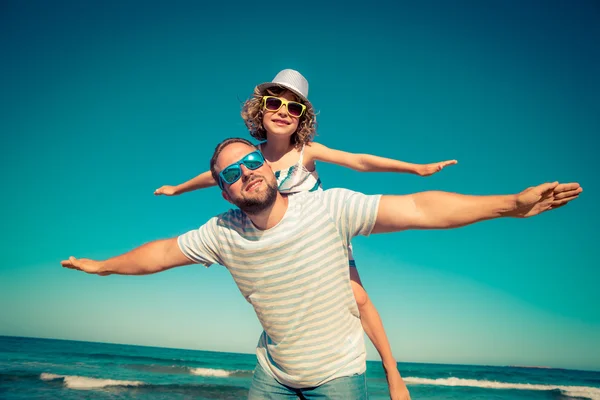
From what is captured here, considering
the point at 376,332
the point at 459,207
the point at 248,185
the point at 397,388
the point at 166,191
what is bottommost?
the point at 397,388

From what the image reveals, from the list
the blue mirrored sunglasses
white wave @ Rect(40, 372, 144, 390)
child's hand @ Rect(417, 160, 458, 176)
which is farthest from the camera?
white wave @ Rect(40, 372, 144, 390)

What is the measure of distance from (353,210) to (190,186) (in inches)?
89.2

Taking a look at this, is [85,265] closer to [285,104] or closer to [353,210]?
[353,210]

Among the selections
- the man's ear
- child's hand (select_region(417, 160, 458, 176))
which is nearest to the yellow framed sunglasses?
child's hand (select_region(417, 160, 458, 176))

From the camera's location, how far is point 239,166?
2740mm

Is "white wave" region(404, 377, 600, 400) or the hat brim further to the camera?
"white wave" region(404, 377, 600, 400)

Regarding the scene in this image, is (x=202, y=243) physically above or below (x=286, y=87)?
below

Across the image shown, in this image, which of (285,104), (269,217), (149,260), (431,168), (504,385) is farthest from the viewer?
(504,385)

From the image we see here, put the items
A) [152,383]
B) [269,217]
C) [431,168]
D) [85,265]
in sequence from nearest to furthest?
[269,217]
[85,265]
[431,168]
[152,383]

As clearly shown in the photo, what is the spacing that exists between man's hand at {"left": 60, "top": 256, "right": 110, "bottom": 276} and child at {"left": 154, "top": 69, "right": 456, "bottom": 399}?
1.42m

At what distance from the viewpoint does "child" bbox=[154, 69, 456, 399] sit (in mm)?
3871

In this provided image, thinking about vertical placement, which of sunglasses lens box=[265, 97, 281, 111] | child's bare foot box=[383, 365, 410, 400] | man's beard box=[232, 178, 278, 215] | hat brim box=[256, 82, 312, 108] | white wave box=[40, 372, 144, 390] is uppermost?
hat brim box=[256, 82, 312, 108]

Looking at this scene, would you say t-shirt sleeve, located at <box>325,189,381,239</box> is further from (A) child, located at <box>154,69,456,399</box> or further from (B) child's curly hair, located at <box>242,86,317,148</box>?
(B) child's curly hair, located at <box>242,86,317,148</box>

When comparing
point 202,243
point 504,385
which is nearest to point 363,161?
point 202,243
